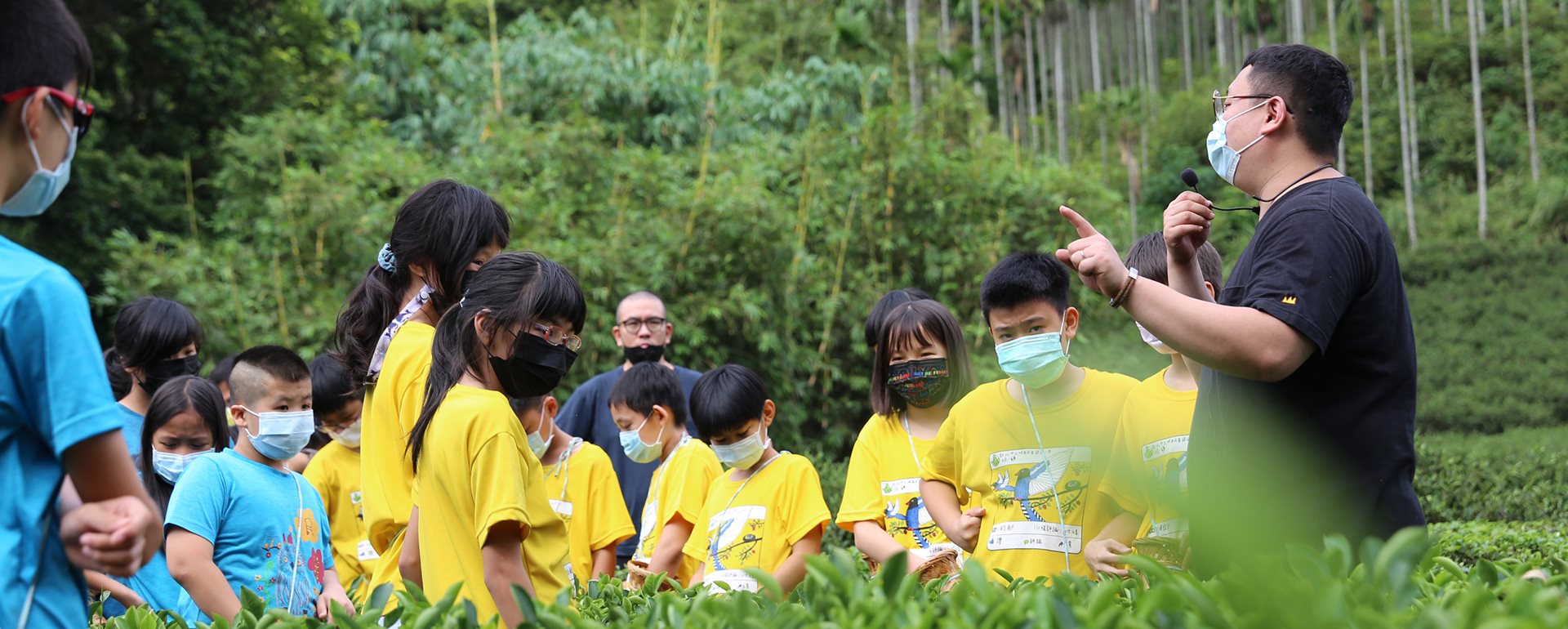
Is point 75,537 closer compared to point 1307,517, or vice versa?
point 75,537

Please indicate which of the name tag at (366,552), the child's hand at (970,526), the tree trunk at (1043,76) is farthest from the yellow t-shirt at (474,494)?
the tree trunk at (1043,76)

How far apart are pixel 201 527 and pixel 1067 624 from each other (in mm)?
3192

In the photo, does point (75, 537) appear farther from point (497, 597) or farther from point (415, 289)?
point (415, 289)

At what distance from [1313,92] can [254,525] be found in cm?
358

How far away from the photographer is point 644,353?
7.57 metres

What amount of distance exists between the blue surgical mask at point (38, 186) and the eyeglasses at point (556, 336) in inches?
54.0

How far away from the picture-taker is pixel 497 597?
3.06m

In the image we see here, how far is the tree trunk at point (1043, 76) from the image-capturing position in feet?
143

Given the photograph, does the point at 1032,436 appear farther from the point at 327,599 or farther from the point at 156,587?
the point at 156,587

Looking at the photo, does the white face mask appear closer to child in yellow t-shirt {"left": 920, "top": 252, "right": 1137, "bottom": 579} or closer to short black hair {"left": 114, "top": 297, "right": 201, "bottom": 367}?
child in yellow t-shirt {"left": 920, "top": 252, "right": 1137, "bottom": 579}

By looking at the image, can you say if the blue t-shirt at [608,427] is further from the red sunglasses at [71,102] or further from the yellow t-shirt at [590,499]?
the red sunglasses at [71,102]

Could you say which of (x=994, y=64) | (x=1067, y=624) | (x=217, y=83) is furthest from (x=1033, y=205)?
(x=994, y=64)

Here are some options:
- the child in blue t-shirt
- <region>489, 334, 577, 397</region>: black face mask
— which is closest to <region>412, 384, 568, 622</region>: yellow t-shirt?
<region>489, 334, 577, 397</region>: black face mask

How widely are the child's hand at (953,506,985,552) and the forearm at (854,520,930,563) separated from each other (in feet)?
1.35
